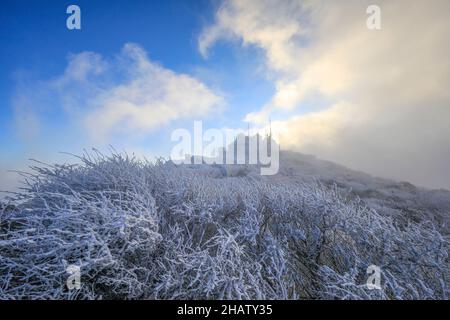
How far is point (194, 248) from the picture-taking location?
12.8 feet

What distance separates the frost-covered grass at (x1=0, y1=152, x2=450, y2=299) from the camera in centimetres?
291

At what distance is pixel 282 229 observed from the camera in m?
4.43

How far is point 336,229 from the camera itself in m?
4.30

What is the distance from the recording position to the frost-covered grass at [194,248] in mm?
2912
